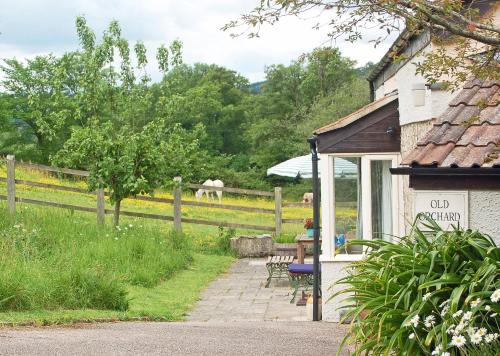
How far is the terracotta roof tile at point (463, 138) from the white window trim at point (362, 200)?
3533 millimetres

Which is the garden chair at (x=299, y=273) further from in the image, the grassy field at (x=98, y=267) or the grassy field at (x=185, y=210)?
the grassy field at (x=185, y=210)

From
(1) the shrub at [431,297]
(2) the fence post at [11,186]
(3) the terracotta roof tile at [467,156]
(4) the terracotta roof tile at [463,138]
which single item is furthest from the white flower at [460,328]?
(2) the fence post at [11,186]

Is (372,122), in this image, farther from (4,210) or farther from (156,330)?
(4,210)

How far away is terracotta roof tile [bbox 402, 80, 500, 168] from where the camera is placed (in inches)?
311

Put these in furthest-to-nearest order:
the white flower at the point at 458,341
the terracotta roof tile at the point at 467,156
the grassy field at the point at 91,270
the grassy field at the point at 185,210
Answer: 1. the grassy field at the point at 185,210
2. the grassy field at the point at 91,270
3. the terracotta roof tile at the point at 467,156
4. the white flower at the point at 458,341

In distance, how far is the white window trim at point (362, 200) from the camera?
12.6 metres

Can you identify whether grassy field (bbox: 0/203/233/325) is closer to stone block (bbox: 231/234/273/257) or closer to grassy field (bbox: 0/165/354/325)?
grassy field (bbox: 0/165/354/325)

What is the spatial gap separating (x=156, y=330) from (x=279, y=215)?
13.5 metres

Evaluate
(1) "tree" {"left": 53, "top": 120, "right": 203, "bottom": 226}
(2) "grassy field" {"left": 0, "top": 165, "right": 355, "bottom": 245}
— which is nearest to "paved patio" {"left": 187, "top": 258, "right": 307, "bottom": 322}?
(1) "tree" {"left": 53, "top": 120, "right": 203, "bottom": 226}

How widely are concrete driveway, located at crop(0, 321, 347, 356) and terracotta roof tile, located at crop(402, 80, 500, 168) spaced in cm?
239

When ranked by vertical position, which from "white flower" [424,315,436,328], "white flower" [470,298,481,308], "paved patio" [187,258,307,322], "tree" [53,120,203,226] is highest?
"tree" [53,120,203,226]

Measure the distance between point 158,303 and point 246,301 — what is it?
164cm

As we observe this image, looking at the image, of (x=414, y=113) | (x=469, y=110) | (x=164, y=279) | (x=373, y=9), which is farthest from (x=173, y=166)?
(x=373, y=9)

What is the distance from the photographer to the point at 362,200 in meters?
12.8
